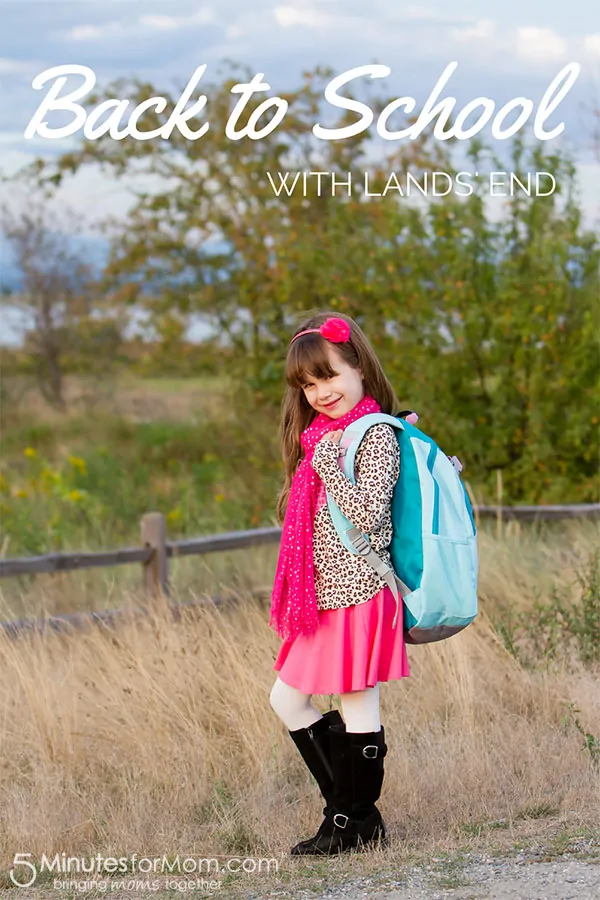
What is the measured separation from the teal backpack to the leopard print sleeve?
0.03 m

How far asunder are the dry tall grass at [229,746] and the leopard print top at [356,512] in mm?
912

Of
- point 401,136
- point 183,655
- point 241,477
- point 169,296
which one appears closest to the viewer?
point 183,655

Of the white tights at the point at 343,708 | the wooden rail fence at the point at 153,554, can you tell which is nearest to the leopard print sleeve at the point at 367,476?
the white tights at the point at 343,708

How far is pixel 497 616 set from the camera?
591 cm

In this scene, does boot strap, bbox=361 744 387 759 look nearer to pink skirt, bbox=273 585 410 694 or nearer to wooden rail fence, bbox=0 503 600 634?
pink skirt, bbox=273 585 410 694

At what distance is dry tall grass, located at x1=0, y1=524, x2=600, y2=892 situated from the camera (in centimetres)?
400

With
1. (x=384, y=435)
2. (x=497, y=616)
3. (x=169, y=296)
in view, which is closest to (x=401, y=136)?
(x=169, y=296)

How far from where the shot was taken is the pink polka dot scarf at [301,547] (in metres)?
3.61

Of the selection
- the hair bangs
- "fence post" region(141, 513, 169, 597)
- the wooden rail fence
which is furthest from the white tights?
"fence post" region(141, 513, 169, 597)

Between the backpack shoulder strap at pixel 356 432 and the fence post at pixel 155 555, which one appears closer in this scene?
the backpack shoulder strap at pixel 356 432

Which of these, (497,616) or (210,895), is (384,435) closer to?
(210,895)

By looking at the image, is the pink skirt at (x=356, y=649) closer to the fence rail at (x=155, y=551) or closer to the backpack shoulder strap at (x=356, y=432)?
the backpack shoulder strap at (x=356, y=432)

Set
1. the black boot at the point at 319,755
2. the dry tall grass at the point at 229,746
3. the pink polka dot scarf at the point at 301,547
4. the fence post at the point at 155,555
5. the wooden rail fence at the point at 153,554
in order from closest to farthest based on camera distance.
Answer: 1. the pink polka dot scarf at the point at 301,547
2. the black boot at the point at 319,755
3. the dry tall grass at the point at 229,746
4. the wooden rail fence at the point at 153,554
5. the fence post at the point at 155,555

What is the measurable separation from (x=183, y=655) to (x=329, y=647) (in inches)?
72.0
